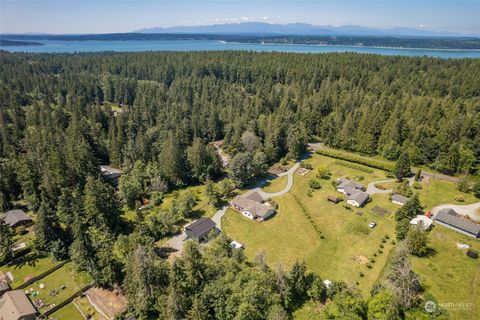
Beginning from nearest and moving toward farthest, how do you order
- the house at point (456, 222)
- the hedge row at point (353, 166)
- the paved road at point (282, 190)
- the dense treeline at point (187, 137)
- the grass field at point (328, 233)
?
the dense treeline at point (187, 137), the grass field at point (328, 233), the house at point (456, 222), the paved road at point (282, 190), the hedge row at point (353, 166)

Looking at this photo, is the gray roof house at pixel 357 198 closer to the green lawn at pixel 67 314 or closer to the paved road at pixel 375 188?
the paved road at pixel 375 188

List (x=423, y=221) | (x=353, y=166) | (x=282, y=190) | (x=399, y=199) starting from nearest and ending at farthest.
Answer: (x=423, y=221) < (x=399, y=199) < (x=282, y=190) < (x=353, y=166)

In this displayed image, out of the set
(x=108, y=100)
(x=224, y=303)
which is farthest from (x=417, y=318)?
(x=108, y=100)

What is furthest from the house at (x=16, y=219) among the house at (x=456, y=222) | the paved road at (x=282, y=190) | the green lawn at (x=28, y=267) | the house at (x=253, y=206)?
the house at (x=456, y=222)

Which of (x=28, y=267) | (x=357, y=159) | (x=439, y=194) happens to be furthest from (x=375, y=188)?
(x=28, y=267)

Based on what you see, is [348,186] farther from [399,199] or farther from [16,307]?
[16,307]
